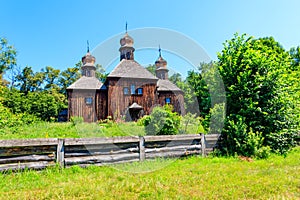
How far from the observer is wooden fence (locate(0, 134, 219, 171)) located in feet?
18.7

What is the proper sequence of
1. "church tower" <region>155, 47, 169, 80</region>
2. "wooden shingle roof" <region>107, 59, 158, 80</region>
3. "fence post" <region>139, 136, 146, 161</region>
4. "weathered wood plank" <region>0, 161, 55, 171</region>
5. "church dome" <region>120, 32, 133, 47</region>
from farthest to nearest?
"church tower" <region>155, 47, 169, 80</region> < "church dome" <region>120, 32, 133, 47</region> < "wooden shingle roof" <region>107, 59, 158, 80</region> < "fence post" <region>139, 136, 146, 161</region> < "weathered wood plank" <region>0, 161, 55, 171</region>

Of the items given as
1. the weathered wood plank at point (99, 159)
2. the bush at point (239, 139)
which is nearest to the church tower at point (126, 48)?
the bush at point (239, 139)

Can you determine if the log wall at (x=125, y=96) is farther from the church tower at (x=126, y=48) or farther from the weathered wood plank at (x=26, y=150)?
the weathered wood plank at (x=26, y=150)

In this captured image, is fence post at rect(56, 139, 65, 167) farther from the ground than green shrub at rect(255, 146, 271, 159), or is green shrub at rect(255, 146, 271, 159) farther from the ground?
fence post at rect(56, 139, 65, 167)

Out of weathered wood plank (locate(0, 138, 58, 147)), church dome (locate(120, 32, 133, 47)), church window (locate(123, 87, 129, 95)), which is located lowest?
weathered wood plank (locate(0, 138, 58, 147))

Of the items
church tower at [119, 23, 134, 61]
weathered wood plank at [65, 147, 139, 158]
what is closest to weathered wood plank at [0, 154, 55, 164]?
weathered wood plank at [65, 147, 139, 158]

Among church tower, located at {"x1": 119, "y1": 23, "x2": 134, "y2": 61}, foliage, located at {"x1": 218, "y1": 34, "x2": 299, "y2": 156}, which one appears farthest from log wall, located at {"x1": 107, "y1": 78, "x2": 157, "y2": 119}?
foliage, located at {"x1": 218, "y1": 34, "x2": 299, "y2": 156}

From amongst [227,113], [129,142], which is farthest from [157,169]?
[227,113]

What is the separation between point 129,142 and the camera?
7.23m

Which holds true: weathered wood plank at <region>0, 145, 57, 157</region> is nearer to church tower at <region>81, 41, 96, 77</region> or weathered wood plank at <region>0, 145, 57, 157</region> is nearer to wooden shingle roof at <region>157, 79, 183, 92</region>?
wooden shingle roof at <region>157, 79, 183, 92</region>

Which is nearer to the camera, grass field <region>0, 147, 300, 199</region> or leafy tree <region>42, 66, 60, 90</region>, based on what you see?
A: grass field <region>0, 147, 300, 199</region>

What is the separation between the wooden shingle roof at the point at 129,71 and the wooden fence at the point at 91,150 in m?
18.2

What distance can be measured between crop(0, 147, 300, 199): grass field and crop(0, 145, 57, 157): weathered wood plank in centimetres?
55

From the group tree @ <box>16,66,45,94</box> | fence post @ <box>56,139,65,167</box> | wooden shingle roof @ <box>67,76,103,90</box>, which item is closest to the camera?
fence post @ <box>56,139,65,167</box>
